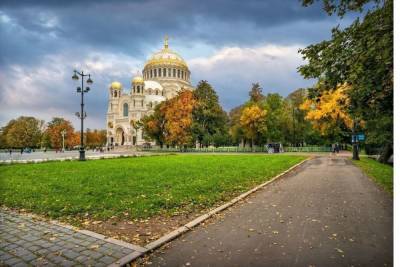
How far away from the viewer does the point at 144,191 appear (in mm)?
8328

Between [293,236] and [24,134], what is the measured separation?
279 ft

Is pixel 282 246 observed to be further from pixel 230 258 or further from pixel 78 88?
pixel 78 88

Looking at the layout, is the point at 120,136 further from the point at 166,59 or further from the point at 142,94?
the point at 166,59

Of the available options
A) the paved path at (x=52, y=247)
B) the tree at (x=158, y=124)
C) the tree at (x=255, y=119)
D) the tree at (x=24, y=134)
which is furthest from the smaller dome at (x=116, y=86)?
the paved path at (x=52, y=247)

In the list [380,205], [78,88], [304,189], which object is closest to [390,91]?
[380,205]

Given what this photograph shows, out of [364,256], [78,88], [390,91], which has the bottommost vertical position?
[364,256]

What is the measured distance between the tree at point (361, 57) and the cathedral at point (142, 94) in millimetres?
73606

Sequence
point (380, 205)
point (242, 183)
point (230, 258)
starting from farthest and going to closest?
point (242, 183)
point (380, 205)
point (230, 258)

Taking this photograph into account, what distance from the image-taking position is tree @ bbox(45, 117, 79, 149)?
7439 centimetres

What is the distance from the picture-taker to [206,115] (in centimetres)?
5175

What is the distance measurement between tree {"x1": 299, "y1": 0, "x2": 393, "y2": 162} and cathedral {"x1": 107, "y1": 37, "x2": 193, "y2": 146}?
73606 millimetres

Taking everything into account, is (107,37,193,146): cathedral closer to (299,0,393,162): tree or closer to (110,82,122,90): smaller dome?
(110,82,122,90): smaller dome

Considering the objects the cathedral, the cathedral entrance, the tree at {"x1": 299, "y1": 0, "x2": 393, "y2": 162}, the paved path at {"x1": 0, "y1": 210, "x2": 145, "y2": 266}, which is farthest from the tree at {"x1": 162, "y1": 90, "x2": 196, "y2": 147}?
the cathedral entrance
